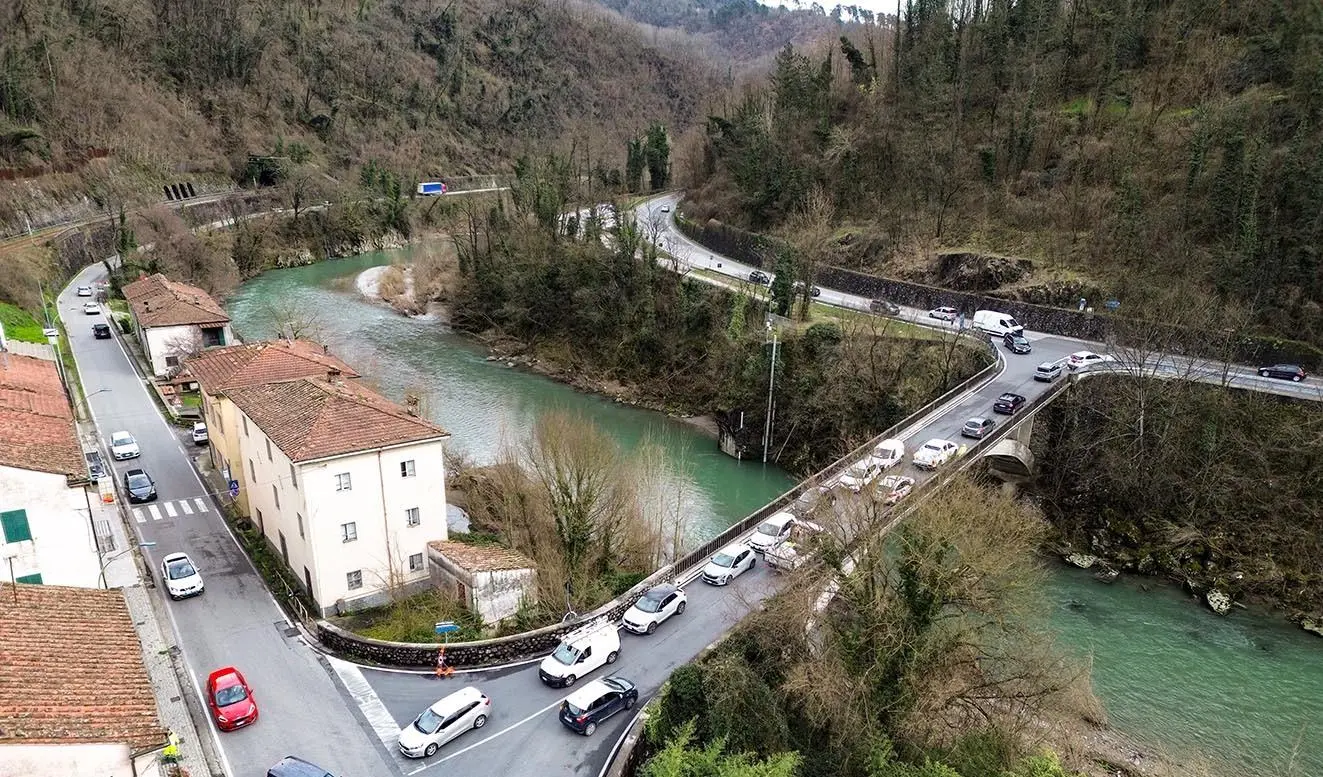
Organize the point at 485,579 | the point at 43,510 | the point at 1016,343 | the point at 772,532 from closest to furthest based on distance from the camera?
the point at 43,510, the point at 485,579, the point at 772,532, the point at 1016,343

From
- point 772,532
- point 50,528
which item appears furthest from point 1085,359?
point 50,528

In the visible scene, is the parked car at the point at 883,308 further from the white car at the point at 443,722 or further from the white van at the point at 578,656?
the white car at the point at 443,722

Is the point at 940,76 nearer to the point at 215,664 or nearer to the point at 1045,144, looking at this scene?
the point at 1045,144

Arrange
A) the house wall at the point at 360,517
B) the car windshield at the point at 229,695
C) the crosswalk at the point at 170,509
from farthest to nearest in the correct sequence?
the crosswalk at the point at 170,509, the house wall at the point at 360,517, the car windshield at the point at 229,695

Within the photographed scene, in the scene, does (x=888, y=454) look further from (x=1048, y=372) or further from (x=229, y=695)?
(x=229, y=695)

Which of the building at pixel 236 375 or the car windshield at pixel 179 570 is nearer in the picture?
the car windshield at pixel 179 570

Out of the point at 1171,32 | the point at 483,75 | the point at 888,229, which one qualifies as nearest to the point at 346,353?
the point at 888,229

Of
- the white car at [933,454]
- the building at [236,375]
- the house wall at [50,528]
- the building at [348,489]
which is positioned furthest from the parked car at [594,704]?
the building at [236,375]
